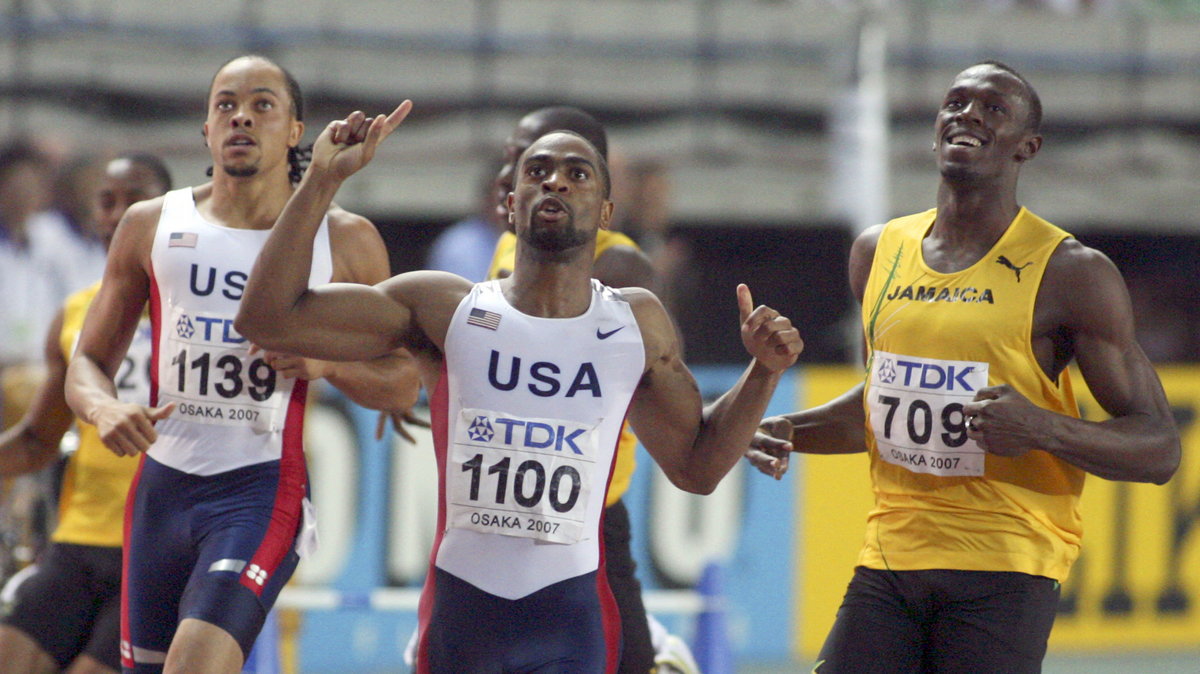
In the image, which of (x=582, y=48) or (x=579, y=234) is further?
(x=582, y=48)

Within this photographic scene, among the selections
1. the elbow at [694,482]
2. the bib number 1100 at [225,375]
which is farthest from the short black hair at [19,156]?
the elbow at [694,482]

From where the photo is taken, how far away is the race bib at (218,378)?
4270 millimetres

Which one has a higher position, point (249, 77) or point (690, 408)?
point (249, 77)

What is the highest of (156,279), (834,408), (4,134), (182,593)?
(4,134)

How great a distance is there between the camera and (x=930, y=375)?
13.1 feet

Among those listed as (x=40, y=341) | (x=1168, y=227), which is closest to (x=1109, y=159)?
(x=1168, y=227)

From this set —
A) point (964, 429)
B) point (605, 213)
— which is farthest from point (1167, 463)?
point (605, 213)

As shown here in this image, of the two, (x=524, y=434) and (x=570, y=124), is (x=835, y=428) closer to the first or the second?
(x=524, y=434)

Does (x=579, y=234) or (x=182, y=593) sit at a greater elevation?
(x=579, y=234)

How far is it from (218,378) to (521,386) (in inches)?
39.1

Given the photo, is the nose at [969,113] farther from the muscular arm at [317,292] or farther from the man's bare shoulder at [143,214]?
the man's bare shoulder at [143,214]

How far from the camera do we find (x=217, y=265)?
4328 mm

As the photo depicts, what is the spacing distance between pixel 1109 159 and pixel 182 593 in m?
10.6

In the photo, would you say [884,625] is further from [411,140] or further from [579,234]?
[411,140]
